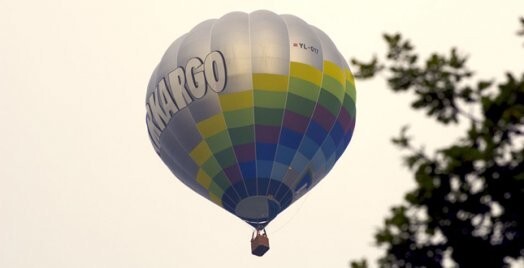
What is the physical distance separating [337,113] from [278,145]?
249cm

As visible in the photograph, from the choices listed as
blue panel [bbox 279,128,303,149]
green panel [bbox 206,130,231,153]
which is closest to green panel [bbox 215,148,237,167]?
green panel [bbox 206,130,231,153]

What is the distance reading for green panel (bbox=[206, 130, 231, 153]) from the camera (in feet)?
116

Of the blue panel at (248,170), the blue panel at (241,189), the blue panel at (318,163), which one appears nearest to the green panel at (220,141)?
the blue panel at (248,170)

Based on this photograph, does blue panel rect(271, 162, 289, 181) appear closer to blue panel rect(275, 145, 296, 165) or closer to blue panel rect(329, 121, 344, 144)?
blue panel rect(275, 145, 296, 165)

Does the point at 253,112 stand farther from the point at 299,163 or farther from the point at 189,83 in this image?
the point at 189,83

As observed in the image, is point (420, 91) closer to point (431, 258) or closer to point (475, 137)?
point (475, 137)

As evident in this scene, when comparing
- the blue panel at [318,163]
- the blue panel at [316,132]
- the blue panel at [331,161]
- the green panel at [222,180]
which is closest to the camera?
the blue panel at [316,132]

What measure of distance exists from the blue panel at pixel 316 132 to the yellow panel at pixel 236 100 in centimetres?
210

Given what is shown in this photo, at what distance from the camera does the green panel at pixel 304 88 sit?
3528 cm

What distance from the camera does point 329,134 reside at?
3616 centimetres

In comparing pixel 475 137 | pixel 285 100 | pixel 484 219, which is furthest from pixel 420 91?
pixel 285 100

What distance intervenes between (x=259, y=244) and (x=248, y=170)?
8.37ft

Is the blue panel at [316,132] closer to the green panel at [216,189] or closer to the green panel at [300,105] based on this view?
the green panel at [300,105]

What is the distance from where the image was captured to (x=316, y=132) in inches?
1403
